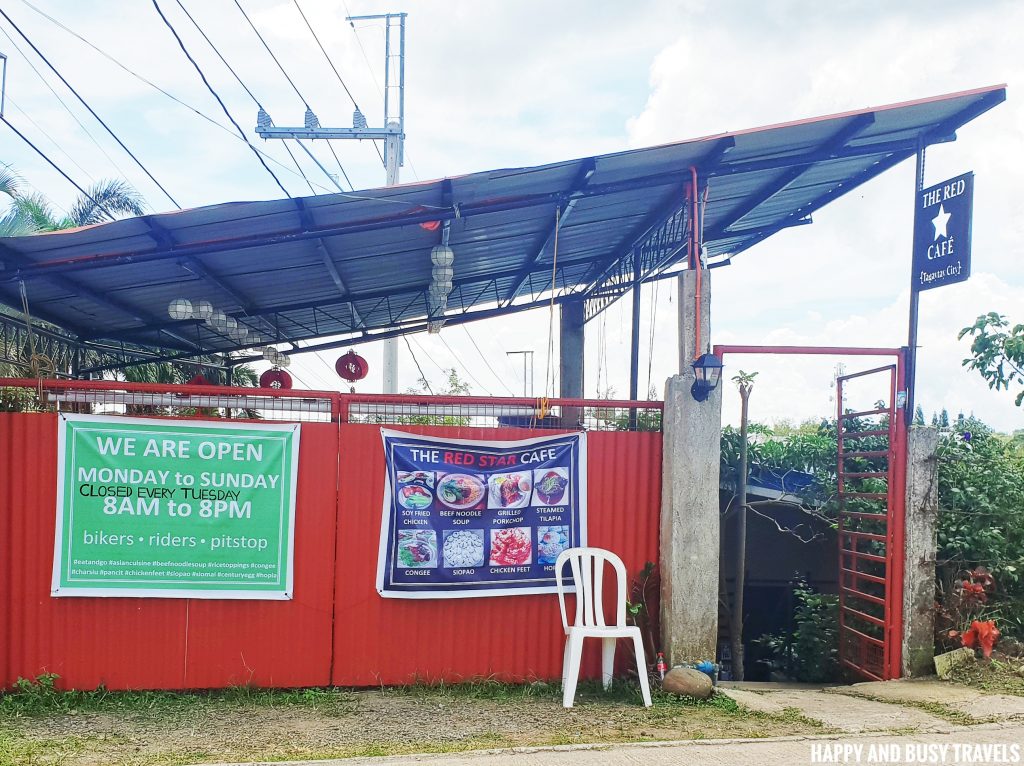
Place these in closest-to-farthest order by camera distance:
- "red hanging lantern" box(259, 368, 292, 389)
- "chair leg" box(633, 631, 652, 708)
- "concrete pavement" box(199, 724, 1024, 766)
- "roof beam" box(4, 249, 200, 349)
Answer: "concrete pavement" box(199, 724, 1024, 766), "chair leg" box(633, 631, 652, 708), "roof beam" box(4, 249, 200, 349), "red hanging lantern" box(259, 368, 292, 389)

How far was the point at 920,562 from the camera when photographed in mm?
6504

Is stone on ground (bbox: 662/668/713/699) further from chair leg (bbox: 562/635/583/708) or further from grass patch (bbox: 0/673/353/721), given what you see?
grass patch (bbox: 0/673/353/721)

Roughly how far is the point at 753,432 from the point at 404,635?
13.4 feet

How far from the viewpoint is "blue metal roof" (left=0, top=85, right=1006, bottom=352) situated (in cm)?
659

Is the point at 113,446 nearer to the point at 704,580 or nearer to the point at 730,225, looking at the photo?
the point at 704,580

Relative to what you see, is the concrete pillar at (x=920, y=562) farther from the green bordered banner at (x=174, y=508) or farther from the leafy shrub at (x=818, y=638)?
the green bordered banner at (x=174, y=508)

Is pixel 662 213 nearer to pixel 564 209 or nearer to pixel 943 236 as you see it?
pixel 564 209

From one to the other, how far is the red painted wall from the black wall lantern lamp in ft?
1.72

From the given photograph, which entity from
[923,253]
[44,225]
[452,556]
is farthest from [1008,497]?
[44,225]

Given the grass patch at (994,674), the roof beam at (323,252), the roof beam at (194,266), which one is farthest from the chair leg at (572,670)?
the roof beam at (194,266)

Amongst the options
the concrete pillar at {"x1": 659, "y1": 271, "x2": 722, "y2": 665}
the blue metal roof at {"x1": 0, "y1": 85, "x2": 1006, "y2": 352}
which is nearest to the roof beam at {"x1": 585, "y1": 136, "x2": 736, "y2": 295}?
the blue metal roof at {"x1": 0, "y1": 85, "x2": 1006, "y2": 352}

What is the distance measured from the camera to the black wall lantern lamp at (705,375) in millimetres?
6355

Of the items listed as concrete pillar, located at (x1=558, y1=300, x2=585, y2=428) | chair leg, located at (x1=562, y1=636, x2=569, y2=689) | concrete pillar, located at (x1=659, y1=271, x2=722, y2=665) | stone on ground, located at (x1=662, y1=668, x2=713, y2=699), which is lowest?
stone on ground, located at (x1=662, y1=668, x2=713, y2=699)

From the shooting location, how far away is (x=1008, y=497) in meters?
6.95
